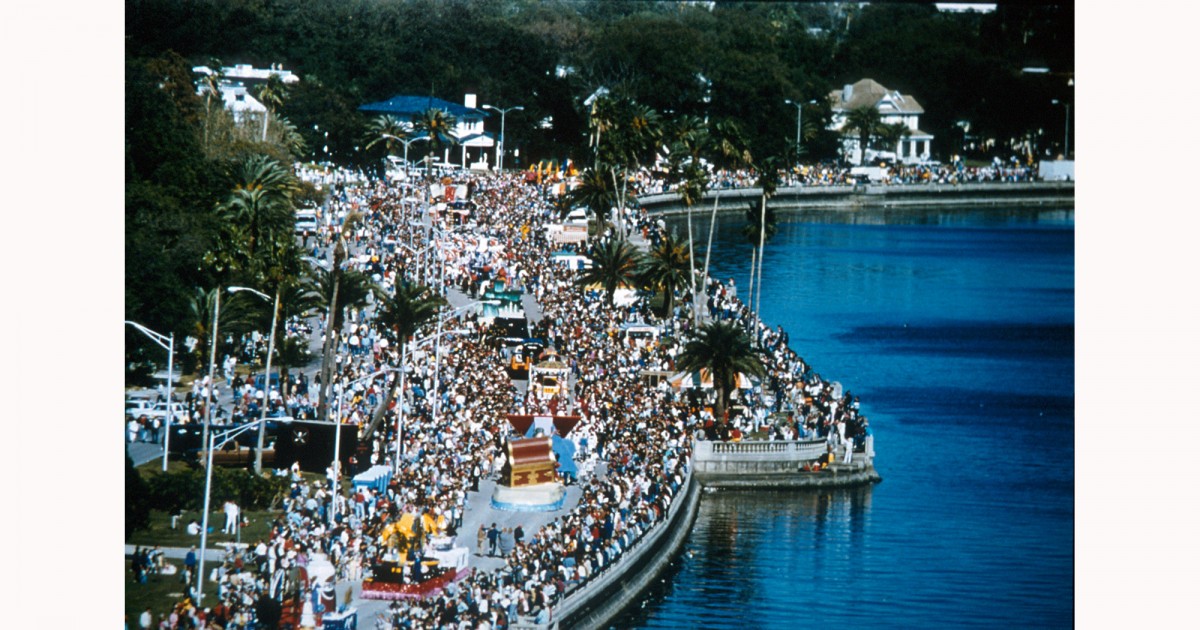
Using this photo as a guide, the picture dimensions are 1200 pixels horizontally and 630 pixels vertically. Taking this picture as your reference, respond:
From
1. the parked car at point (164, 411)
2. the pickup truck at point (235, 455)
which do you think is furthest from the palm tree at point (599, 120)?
the parked car at point (164, 411)

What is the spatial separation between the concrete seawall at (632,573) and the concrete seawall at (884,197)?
299 cm

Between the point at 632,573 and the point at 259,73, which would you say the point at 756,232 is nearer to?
the point at 632,573

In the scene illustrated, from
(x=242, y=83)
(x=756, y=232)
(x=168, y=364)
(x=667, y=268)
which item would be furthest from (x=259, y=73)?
(x=756, y=232)

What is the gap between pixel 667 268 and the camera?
18.5 metres

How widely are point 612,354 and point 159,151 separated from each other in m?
4.72

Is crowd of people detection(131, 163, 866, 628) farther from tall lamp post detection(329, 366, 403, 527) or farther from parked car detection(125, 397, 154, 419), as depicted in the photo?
parked car detection(125, 397, 154, 419)

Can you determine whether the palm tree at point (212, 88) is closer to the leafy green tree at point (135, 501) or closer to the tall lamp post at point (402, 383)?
the tall lamp post at point (402, 383)

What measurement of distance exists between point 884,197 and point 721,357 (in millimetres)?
5292

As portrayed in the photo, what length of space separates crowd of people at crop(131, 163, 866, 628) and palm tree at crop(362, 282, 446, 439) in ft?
0.20

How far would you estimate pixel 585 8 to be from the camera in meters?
18.1

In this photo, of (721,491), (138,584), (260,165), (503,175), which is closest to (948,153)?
(721,491)

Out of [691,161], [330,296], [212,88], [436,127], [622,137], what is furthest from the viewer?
[691,161]

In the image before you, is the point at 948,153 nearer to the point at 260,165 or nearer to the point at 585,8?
the point at 585,8

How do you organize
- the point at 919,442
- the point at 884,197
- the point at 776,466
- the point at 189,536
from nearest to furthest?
the point at 189,536 < the point at 776,466 < the point at 919,442 < the point at 884,197
